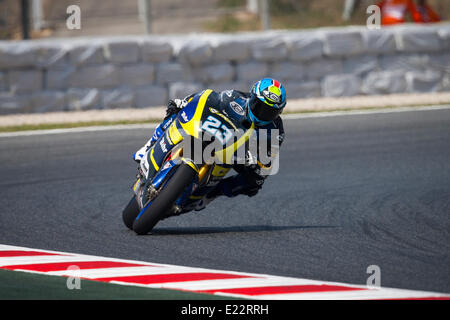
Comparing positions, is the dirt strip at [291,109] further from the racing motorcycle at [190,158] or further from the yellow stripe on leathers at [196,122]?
the yellow stripe on leathers at [196,122]

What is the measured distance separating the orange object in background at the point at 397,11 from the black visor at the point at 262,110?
45.6 feet

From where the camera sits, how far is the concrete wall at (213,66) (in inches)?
536

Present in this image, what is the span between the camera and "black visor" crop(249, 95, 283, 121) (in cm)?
649

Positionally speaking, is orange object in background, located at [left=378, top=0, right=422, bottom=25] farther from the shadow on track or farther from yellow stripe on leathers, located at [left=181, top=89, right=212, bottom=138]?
yellow stripe on leathers, located at [left=181, top=89, right=212, bottom=138]

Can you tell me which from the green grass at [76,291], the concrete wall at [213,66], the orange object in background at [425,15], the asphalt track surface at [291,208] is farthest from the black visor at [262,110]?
the orange object in background at [425,15]

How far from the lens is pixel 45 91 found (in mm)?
13719

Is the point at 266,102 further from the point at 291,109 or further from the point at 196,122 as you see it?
the point at 291,109

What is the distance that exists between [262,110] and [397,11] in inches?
564

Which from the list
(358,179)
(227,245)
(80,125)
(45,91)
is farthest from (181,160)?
(45,91)

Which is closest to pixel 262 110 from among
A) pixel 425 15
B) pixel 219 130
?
pixel 219 130

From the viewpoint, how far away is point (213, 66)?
566 inches

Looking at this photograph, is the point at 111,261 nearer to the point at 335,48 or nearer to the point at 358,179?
the point at 358,179

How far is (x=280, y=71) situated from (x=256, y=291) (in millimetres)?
9659

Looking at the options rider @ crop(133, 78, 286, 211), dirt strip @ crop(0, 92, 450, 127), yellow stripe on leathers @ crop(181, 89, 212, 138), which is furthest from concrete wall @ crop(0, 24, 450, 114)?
yellow stripe on leathers @ crop(181, 89, 212, 138)
